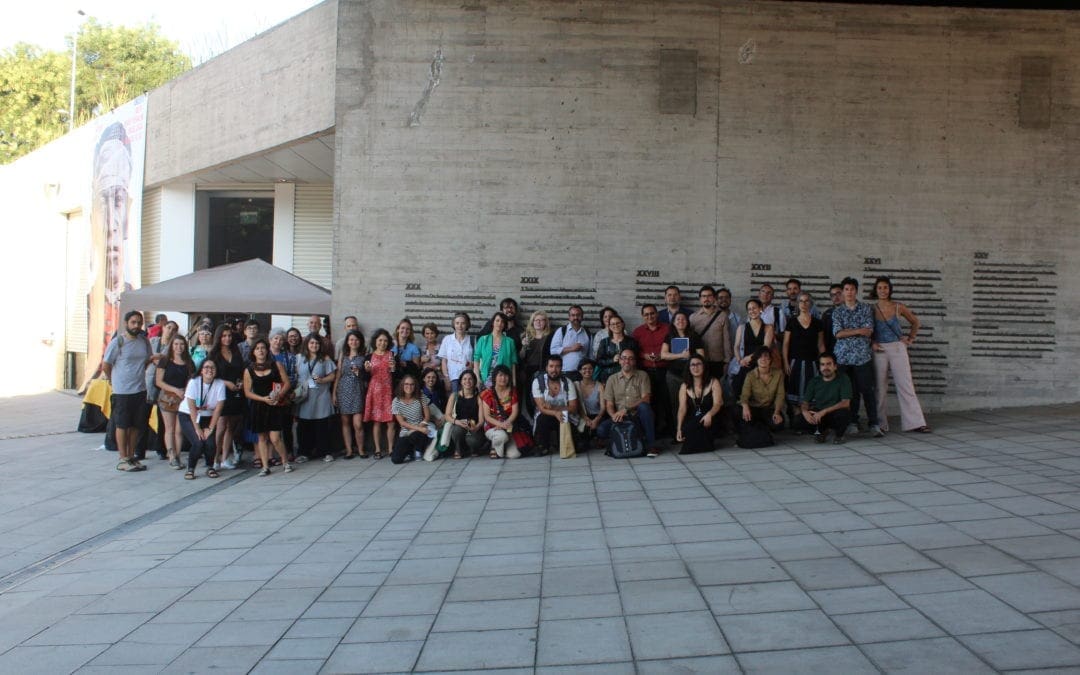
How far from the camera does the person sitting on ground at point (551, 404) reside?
375 inches

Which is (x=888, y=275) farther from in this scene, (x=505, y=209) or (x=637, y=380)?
(x=505, y=209)

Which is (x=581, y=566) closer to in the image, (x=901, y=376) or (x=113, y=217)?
(x=901, y=376)

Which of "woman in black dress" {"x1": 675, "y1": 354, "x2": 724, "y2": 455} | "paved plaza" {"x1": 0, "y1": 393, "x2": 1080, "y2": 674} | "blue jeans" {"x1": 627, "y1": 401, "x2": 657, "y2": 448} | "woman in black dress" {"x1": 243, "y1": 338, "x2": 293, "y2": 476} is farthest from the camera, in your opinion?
"woman in black dress" {"x1": 243, "y1": 338, "x2": 293, "y2": 476}

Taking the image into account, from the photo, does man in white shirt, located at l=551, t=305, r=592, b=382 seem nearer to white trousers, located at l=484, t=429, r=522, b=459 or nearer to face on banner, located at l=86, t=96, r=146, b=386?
white trousers, located at l=484, t=429, r=522, b=459

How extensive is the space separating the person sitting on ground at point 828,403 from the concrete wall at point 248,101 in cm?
809

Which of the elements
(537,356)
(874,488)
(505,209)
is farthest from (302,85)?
(874,488)

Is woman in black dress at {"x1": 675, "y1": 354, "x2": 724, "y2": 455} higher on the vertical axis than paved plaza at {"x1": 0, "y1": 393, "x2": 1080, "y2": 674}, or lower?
higher

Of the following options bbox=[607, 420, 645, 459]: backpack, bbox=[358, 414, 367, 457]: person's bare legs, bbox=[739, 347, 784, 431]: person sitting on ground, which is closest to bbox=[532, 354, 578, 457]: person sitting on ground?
bbox=[607, 420, 645, 459]: backpack

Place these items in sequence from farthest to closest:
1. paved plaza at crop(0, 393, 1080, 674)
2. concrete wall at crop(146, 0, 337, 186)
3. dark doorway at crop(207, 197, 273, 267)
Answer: dark doorway at crop(207, 197, 273, 267) → concrete wall at crop(146, 0, 337, 186) → paved plaza at crop(0, 393, 1080, 674)

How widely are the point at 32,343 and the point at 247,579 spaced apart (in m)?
24.5

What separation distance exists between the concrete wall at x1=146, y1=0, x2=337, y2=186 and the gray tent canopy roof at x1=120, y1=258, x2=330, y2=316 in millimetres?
2705

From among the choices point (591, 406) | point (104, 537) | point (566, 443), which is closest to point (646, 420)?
point (591, 406)

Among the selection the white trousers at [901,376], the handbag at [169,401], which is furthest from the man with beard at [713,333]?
the handbag at [169,401]

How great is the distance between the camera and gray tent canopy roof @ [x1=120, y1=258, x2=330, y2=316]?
10969 mm
